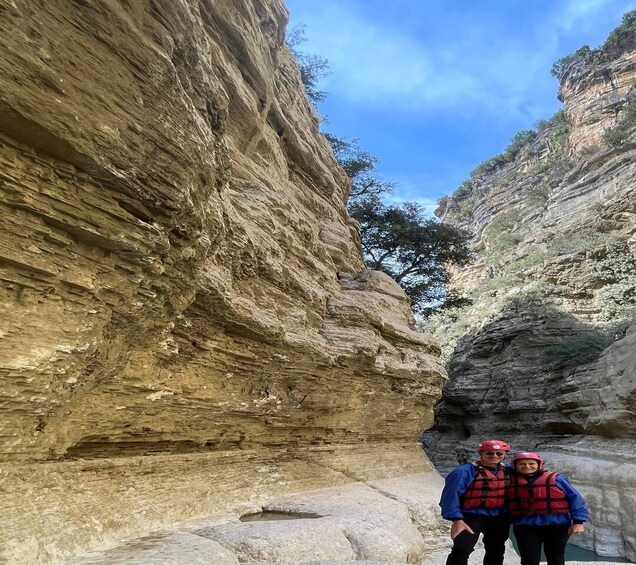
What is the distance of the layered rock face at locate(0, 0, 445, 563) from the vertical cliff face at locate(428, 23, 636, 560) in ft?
28.1

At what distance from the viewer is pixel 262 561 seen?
488 cm

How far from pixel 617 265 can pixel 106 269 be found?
75.4ft

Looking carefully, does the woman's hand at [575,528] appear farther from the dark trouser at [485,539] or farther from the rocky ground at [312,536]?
the rocky ground at [312,536]

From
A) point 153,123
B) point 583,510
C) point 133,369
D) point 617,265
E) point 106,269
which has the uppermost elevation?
point 617,265

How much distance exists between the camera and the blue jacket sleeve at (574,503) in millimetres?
3824

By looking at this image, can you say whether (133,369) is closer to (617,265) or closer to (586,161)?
(617,265)

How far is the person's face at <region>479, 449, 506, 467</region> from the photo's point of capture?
13.3ft

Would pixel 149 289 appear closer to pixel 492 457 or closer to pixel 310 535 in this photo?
pixel 310 535

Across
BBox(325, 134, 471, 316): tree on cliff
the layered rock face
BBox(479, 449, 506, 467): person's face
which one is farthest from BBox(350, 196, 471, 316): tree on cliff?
BBox(479, 449, 506, 467): person's face

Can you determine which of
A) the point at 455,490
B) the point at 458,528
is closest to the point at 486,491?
the point at 455,490

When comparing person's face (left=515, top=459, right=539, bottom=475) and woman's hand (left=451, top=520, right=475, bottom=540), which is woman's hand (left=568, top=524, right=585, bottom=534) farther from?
woman's hand (left=451, top=520, right=475, bottom=540)

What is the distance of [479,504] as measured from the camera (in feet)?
13.0

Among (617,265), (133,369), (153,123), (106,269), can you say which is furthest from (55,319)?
(617,265)

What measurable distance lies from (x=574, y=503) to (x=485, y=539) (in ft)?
2.84
